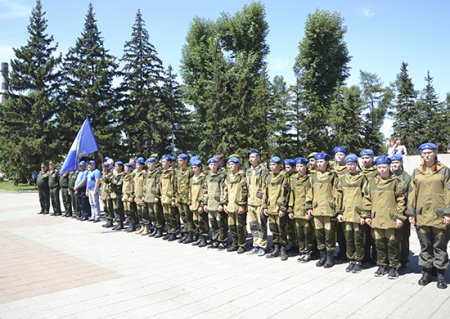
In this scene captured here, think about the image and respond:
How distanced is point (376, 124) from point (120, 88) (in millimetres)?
30826

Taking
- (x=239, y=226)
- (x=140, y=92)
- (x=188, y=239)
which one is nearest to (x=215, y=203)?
(x=239, y=226)

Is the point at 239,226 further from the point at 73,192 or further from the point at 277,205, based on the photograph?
the point at 73,192

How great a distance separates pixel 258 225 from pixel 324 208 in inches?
67.8

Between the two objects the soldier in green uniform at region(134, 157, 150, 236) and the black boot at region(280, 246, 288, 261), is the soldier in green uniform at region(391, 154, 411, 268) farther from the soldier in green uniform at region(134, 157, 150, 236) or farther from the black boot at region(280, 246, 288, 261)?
the soldier in green uniform at region(134, 157, 150, 236)

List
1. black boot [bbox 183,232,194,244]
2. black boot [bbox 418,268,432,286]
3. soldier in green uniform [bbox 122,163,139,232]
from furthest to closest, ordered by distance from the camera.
Result: soldier in green uniform [bbox 122,163,139,232]
black boot [bbox 183,232,194,244]
black boot [bbox 418,268,432,286]

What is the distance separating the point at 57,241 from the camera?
960 cm

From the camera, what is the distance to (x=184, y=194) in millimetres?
8844

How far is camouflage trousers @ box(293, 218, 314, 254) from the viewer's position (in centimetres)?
697

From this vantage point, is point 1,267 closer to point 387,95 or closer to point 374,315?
point 374,315

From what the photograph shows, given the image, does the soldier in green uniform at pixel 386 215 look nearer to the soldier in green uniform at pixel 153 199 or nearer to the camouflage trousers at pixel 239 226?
the camouflage trousers at pixel 239 226

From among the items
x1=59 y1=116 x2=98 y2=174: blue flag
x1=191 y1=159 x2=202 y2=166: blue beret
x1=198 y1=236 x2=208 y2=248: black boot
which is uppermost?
x1=59 y1=116 x2=98 y2=174: blue flag

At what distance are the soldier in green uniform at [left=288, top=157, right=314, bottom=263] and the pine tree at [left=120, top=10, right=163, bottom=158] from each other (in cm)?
2643

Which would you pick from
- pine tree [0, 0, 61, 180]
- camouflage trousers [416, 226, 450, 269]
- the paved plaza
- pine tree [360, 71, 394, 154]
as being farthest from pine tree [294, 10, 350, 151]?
camouflage trousers [416, 226, 450, 269]

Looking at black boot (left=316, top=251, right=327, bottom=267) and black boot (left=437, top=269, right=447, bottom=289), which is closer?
black boot (left=437, top=269, right=447, bottom=289)
